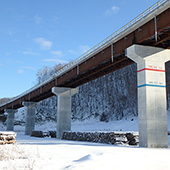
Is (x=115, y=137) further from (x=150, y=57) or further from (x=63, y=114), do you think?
(x=63, y=114)

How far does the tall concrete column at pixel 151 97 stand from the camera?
21.6 m

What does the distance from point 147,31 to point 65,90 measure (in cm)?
2510

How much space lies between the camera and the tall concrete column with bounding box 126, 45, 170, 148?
849 inches

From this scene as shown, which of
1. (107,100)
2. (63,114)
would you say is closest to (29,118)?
(63,114)

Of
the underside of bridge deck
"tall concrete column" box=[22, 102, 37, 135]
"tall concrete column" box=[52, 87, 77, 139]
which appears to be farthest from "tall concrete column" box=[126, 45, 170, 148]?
"tall concrete column" box=[22, 102, 37, 135]

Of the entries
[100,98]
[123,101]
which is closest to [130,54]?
[123,101]

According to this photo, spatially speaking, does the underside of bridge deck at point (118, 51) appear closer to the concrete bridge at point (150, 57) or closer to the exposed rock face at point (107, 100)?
the concrete bridge at point (150, 57)

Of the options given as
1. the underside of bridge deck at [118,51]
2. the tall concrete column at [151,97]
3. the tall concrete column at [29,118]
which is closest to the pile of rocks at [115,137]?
the tall concrete column at [151,97]

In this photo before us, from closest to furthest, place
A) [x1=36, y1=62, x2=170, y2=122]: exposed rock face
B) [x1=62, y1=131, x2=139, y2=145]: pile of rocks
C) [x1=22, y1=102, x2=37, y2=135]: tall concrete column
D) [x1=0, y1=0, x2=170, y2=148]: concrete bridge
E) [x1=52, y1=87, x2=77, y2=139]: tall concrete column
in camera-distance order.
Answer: [x1=0, y1=0, x2=170, y2=148]: concrete bridge
[x1=62, y1=131, x2=139, y2=145]: pile of rocks
[x1=52, y1=87, x2=77, y2=139]: tall concrete column
[x1=22, y1=102, x2=37, y2=135]: tall concrete column
[x1=36, y1=62, x2=170, y2=122]: exposed rock face

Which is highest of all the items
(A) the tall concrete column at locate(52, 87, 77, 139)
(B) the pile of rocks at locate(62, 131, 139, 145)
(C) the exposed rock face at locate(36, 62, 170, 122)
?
(C) the exposed rock face at locate(36, 62, 170, 122)

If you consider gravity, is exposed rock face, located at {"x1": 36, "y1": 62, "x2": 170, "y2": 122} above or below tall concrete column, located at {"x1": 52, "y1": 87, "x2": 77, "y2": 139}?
above

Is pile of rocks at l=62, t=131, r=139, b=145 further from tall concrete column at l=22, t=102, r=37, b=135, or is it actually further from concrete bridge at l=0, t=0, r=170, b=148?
tall concrete column at l=22, t=102, r=37, b=135

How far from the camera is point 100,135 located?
28500mm

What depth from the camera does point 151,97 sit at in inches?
870
